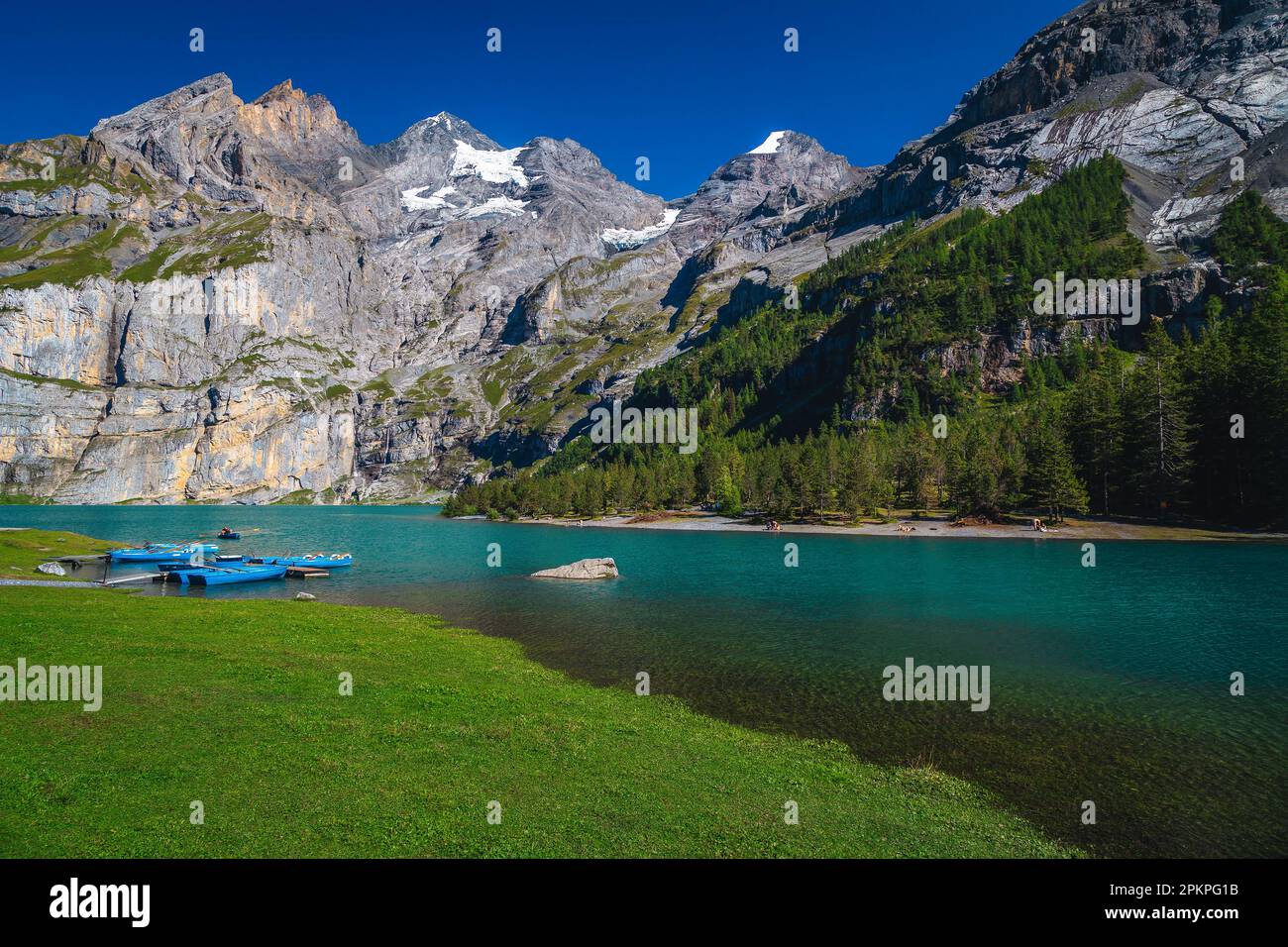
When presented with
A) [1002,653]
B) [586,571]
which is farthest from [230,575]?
[1002,653]

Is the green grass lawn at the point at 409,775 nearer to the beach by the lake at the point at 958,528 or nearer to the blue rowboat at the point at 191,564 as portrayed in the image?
the blue rowboat at the point at 191,564

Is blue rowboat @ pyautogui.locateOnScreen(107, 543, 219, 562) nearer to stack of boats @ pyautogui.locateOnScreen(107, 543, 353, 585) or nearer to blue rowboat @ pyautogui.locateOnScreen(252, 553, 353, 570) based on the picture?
stack of boats @ pyautogui.locateOnScreen(107, 543, 353, 585)

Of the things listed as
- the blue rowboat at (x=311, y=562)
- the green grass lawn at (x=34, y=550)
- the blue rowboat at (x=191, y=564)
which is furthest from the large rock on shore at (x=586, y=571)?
the green grass lawn at (x=34, y=550)

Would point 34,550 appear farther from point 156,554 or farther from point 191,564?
point 156,554

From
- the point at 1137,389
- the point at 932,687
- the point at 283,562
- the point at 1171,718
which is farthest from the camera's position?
the point at 1137,389
